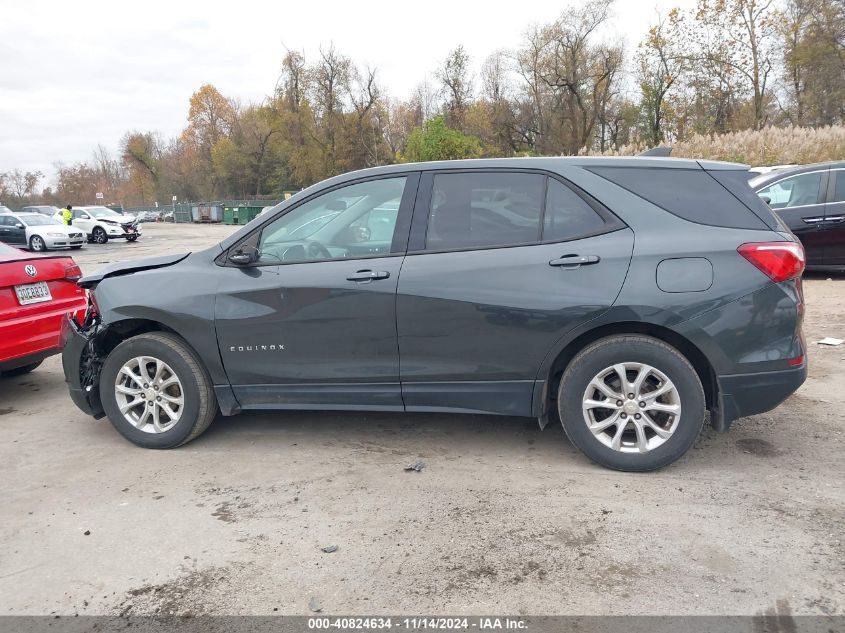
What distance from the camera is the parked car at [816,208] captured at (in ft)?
30.1

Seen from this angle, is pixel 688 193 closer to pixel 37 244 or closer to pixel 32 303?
pixel 32 303

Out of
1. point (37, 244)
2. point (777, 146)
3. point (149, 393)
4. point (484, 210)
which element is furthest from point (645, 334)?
point (37, 244)

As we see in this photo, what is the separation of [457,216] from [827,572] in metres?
2.55

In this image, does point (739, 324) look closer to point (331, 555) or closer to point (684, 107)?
point (331, 555)

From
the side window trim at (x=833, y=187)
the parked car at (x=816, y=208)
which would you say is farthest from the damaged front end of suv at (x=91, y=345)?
the side window trim at (x=833, y=187)

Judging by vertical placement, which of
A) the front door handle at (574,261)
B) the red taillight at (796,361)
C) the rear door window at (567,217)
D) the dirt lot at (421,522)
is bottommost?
the dirt lot at (421,522)

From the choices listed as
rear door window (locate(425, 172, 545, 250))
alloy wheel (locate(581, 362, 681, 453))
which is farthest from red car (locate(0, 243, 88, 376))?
alloy wheel (locate(581, 362, 681, 453))

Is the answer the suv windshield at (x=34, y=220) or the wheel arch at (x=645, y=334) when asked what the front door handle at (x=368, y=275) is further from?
the suv windshield at (x=34, y=220)

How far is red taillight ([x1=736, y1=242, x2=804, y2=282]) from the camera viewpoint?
3.42 metres

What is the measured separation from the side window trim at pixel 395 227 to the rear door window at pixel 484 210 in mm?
142

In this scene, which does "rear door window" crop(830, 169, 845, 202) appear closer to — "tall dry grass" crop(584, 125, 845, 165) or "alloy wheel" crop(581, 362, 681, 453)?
"alloy wheel" crop(581, 362, 681, 453)

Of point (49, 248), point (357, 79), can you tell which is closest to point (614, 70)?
point (357, 79)

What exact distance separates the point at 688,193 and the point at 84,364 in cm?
412

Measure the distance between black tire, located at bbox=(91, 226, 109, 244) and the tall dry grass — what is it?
2280cm
